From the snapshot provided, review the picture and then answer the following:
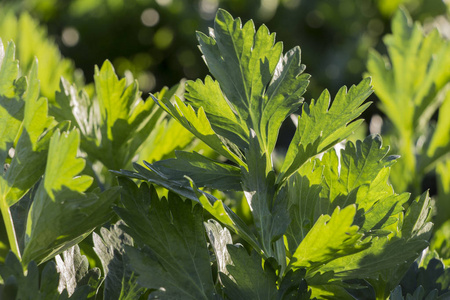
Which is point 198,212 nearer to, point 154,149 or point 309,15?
point 154,149

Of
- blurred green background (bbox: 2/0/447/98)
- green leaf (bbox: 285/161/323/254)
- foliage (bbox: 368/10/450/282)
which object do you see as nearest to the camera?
green leaf (bbox: 285/161/323/254)

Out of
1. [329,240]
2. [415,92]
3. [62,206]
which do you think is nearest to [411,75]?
[415,92]

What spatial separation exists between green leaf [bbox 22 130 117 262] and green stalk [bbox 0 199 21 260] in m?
0.01

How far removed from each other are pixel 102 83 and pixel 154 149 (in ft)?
0.39

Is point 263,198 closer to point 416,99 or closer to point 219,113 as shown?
point 219,113

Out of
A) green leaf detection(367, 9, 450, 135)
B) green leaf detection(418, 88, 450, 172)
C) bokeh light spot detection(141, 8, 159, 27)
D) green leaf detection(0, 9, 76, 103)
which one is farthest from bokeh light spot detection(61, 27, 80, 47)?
green leaf detection(418, 88, 450, 172)

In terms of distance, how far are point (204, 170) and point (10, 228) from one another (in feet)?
0.64

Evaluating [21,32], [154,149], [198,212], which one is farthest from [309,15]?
[198,212]

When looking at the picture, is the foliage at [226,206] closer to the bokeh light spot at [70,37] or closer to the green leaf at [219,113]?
the green leaf at [219,113]

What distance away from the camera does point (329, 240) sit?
0.51 meters

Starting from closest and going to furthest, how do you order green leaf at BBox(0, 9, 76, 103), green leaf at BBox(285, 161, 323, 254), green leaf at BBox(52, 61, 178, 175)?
green leaf at BBox(285, 161, 323, 254), green leaf at BBox(52, 61, 178, 175), green leaf at BBox(0, 9, 76, 103)

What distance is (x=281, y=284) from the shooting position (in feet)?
1.76

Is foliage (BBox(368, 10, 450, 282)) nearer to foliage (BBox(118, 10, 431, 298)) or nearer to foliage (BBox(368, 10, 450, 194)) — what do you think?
foliage (BBox(368, 10, 450, 194))

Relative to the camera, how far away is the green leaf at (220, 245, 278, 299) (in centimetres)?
53
